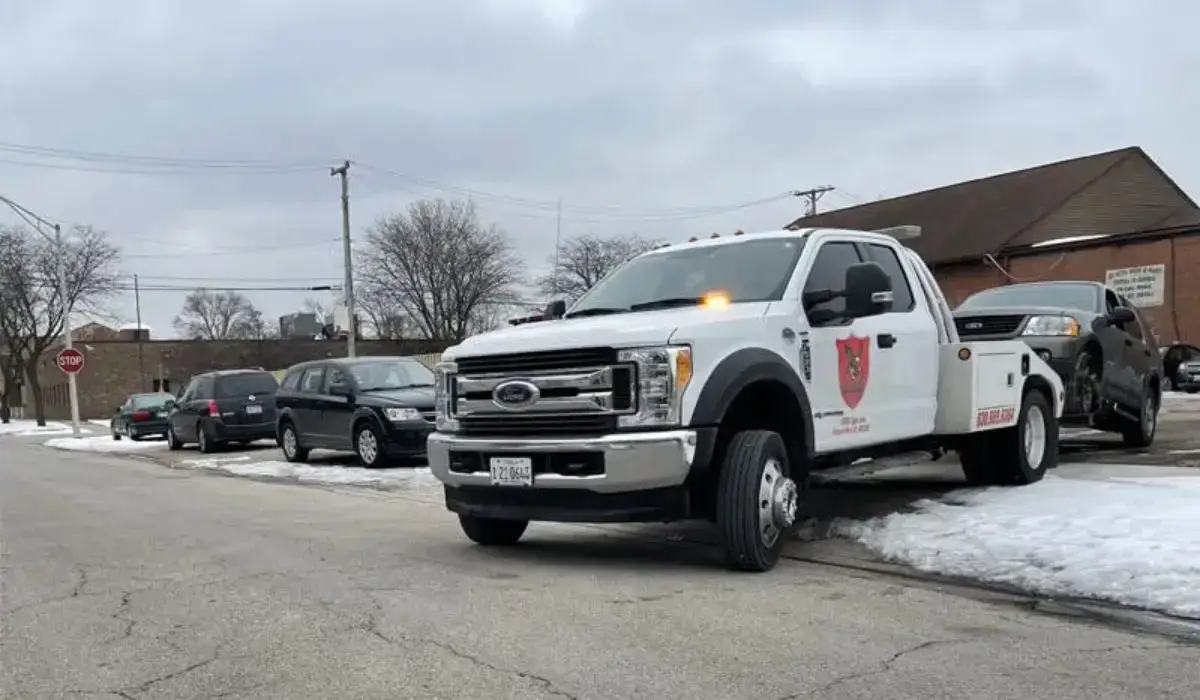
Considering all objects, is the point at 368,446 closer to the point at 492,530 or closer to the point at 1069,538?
the point at 492,530

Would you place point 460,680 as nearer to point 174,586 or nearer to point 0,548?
point 174,586

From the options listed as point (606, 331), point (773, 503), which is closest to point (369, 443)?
point (606, 331)

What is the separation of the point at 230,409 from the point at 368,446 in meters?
7.13

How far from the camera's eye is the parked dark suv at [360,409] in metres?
15.0

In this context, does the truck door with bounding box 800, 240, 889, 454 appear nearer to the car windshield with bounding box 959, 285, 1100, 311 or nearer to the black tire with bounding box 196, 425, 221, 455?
the car windshield with bounding box 959, 285, 1100, 311

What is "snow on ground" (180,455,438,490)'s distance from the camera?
13532 millimetres

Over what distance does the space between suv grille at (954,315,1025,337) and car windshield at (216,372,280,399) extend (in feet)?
48.1

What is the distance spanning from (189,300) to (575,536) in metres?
98.5

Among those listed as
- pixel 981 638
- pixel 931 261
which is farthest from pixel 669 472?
pixel 931 261

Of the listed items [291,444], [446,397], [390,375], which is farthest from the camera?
[291,444]

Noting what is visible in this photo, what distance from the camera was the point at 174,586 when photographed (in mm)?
6750

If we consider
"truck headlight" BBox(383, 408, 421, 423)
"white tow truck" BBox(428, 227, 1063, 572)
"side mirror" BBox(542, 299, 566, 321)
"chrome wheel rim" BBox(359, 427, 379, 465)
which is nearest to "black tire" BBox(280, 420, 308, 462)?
"chrome wheel rim" BBox(359, 427, 379, 465)

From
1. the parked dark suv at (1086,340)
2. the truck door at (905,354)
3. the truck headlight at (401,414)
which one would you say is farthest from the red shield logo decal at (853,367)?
the truck headlight at (401,414)

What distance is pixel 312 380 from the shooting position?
672 inches
